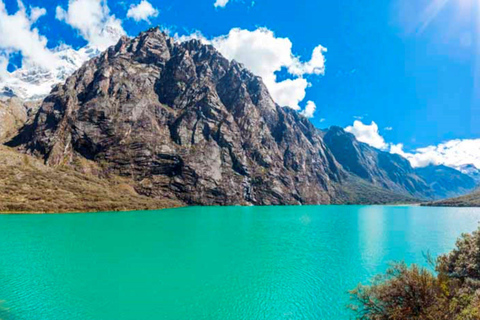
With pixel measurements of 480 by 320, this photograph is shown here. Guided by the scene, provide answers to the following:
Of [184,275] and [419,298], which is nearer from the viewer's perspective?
[419,298]

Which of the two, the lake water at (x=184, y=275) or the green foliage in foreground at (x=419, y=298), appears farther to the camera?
the lake water at (x=184, y=275)

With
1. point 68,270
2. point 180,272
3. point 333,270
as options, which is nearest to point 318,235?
point 333,270

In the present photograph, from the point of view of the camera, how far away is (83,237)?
8194 centimetres

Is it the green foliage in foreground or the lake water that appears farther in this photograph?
the lake water

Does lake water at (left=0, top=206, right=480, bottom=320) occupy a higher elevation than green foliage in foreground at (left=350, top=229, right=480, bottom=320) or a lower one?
lower

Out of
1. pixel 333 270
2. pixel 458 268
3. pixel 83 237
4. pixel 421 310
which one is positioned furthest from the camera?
pixel 83 237

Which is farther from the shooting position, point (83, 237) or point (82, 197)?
point (82, 197)

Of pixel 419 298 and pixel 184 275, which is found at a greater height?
pixel 419 298

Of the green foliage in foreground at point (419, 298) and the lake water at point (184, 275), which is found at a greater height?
the green foliage in foreground at point (419, 298)

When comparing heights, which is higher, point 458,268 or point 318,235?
point 458,268

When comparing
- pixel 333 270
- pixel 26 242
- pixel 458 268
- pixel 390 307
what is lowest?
pixel 26 242

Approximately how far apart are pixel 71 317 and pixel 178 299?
40.7ft

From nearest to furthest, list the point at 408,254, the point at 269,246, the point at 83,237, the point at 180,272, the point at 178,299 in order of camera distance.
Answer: the point at 178,299 → the point at 180,272 → the point at 408,254 → the point at 269,246 → the point at 83,237

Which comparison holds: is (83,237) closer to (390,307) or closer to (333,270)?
(333,270)
